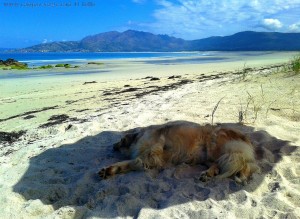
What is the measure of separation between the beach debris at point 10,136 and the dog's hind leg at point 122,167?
258 centimetres

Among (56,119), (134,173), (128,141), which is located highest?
(128,141)

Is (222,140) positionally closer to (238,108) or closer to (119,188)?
(119,188)

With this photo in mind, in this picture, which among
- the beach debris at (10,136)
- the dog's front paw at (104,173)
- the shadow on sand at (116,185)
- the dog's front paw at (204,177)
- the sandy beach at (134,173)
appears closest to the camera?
the sandy beach at (134,173)

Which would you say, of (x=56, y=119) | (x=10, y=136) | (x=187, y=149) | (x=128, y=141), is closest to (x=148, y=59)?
(x=56, y=119)

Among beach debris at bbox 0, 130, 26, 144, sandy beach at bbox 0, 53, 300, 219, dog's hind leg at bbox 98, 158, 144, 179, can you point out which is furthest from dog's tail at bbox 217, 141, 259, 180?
beach debris at bbox 0, 130, 26, 144

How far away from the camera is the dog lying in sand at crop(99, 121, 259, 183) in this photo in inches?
160

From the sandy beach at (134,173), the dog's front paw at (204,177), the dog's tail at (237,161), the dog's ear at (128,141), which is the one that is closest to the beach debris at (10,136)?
the sandy beach at (134,173)

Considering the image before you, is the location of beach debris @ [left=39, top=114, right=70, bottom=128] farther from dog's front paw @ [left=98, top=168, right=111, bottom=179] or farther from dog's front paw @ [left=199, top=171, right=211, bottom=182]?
dog's front paw @ [left=199, top=171, right=211, bottom=182]

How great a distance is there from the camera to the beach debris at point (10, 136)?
605cm

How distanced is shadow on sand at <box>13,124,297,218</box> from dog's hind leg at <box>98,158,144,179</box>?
0.08 metres

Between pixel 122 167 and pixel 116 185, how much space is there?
1.32 feet

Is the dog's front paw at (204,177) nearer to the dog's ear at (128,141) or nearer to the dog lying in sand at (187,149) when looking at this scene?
the dog lying in sand at (187,149)

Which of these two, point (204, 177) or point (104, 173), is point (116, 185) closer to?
point (104, 173)

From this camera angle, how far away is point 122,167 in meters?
4.20
